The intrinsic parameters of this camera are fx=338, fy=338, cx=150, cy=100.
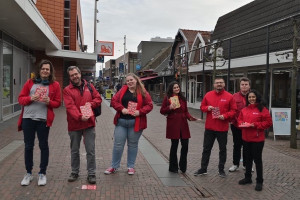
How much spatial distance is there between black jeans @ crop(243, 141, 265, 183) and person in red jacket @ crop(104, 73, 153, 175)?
1.72m

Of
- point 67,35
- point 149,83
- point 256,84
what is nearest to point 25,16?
point 256,84

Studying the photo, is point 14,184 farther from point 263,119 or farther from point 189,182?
point 263,119

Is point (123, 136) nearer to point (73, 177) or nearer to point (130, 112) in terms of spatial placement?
point (130, 112)

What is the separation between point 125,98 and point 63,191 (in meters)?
1.74

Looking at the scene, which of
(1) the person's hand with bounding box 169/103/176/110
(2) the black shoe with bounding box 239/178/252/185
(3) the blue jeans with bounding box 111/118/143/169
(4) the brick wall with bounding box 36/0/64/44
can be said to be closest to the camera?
(2) the black shoe with bounding box 239/178/252/185

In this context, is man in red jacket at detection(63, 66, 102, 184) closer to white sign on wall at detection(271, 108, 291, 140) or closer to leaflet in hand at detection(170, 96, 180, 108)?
leaflet in hand at detection(170, 96, 180, 108)

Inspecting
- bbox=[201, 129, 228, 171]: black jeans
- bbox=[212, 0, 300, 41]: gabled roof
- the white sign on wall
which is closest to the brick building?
bbox=[201, 129, 228, 171]: black jeans

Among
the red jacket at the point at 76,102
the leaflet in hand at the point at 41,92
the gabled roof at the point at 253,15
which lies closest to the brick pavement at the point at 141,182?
the red jacket at the point at 76,102

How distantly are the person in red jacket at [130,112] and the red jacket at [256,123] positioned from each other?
1.59 metres

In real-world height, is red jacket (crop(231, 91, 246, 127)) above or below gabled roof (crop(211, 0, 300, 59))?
below

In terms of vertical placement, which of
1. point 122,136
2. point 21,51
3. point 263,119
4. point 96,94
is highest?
point 21,51

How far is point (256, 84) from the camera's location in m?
16.5

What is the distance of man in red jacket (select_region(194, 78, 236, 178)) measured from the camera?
225 inches

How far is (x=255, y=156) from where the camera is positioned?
5328 millimetres
